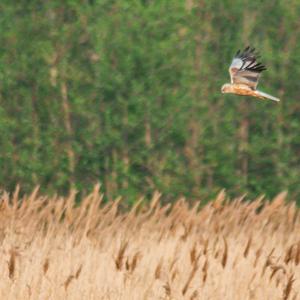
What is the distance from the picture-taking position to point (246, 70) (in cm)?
678

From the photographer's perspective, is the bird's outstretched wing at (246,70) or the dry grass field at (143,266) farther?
the bird's outstretched wing at (246,70)

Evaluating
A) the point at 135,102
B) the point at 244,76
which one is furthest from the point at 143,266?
the point at 135,102

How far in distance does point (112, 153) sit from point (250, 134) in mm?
1387

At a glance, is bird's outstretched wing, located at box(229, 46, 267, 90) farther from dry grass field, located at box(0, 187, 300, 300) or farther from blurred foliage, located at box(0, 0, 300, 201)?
blurred foliage, located at box(0, 0, 300, 201)

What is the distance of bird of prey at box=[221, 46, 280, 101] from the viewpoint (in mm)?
6445

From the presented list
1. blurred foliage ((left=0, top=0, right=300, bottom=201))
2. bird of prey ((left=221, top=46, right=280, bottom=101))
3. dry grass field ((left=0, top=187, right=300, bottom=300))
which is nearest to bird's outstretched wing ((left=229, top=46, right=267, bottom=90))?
bird of prey ((left=221, top=46, right=280, bottom=101))

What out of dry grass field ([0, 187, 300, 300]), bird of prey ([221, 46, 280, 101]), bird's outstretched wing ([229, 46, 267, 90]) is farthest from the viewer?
bird's outstretched wing ([229, 46, 267, 90])

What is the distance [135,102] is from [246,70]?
181 inches

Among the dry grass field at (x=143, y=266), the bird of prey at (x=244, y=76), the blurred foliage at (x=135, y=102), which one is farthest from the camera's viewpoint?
the blurred foliage at (x=135, y=102)

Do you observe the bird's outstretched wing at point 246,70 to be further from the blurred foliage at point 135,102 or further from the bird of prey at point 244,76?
the blurred foliage at point 135,102

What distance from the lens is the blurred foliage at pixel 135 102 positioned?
11.3 meters

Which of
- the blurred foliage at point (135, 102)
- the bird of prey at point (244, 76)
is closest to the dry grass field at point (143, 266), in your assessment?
the bird of prey at point (244, 76)

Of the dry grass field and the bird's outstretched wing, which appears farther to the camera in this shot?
the bird's outstretched wing

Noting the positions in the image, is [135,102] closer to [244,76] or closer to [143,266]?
[143,266]
